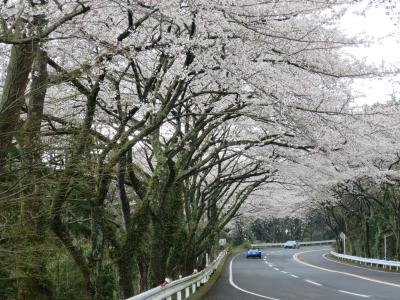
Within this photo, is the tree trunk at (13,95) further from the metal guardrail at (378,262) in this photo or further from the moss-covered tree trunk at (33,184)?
the metal guardrail at (378,262)

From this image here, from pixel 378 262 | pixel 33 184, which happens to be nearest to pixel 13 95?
pixel 33 184

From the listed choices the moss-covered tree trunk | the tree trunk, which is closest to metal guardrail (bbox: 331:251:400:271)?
the moss-covered tree trunk

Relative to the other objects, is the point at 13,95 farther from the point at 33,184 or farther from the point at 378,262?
the point at 378,262

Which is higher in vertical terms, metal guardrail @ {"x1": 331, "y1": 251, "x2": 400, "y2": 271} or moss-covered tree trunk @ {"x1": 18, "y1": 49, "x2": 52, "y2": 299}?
moss-covered tree trunk @ {"x1": 18, "y1": 49, "x2": 52, "y2": 299}

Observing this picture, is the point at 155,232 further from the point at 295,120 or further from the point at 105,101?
the point at 295,120

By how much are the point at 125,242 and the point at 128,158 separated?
1968 millimetres

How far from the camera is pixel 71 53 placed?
29.5ft

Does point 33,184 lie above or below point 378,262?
above

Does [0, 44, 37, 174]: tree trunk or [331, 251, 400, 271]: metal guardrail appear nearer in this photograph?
[0, 44, 37, 174]: tree trunk

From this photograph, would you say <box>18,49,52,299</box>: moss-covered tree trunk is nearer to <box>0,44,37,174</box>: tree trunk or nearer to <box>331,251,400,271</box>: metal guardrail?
<box>0,44,37,174</box>: tree trunk

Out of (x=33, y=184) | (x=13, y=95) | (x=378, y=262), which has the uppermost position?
(x=13, y=95)

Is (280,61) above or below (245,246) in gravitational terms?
above

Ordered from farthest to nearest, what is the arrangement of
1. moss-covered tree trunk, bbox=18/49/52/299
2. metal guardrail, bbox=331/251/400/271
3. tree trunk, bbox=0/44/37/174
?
metal guardrail, bbox=331/251/400/271 → moss-covered tree trunk, bbox=18/49/52/299 → tree trunk, bbox=0/44/37/174

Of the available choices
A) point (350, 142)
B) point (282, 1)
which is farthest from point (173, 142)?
point (282, 1)
